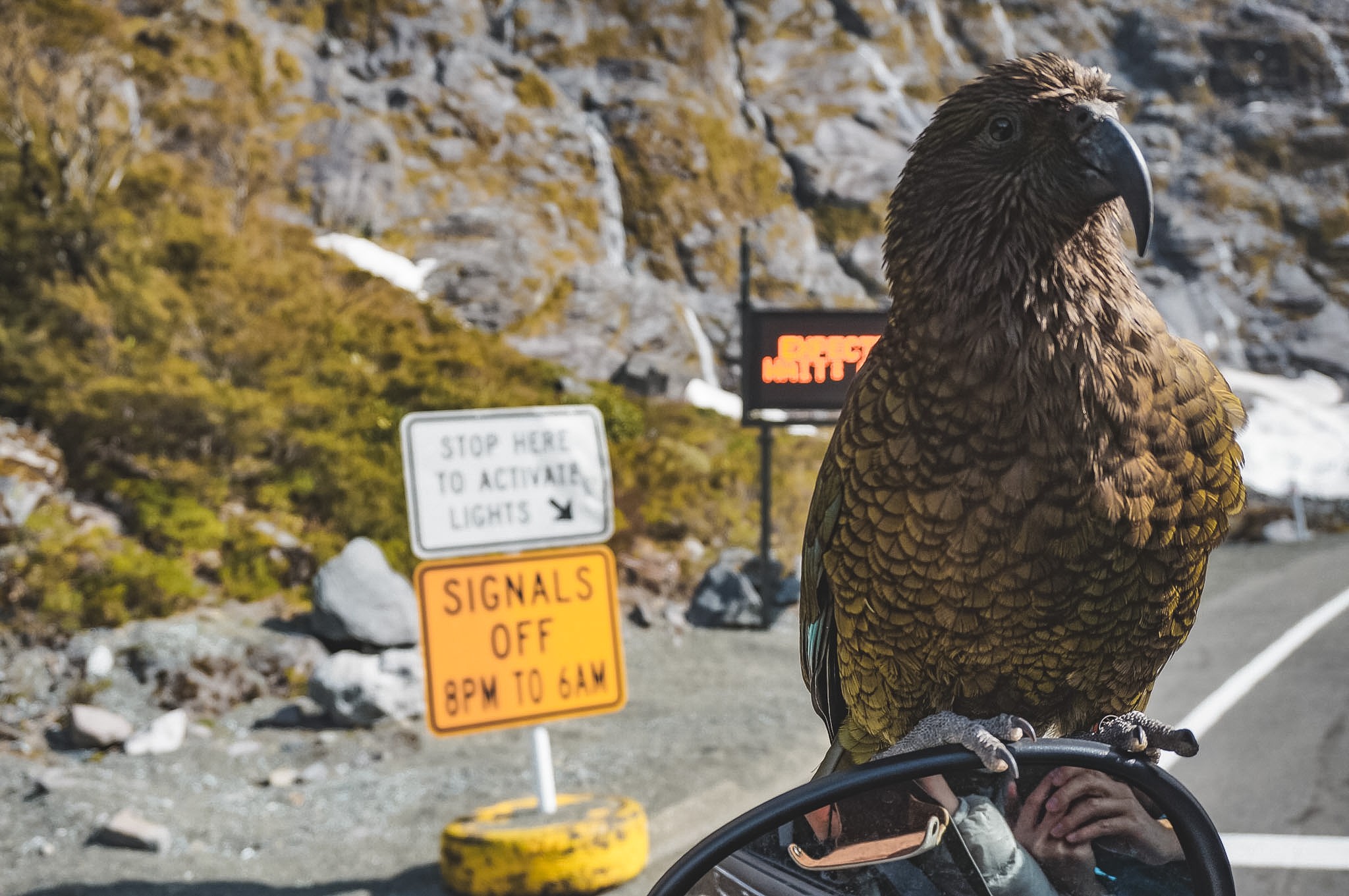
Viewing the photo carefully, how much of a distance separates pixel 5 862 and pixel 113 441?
632 cm

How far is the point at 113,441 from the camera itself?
9688mm

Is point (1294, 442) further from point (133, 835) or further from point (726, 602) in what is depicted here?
point (133, 835)

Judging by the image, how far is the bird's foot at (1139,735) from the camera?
0.80m

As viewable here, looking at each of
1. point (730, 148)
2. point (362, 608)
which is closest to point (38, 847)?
point (362, 608)

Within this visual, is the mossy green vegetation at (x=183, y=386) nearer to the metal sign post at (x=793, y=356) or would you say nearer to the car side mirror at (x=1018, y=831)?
the metal sign post at (x=793, y=356)

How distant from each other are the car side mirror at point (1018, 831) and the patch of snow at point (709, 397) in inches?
829

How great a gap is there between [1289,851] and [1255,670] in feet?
10.4

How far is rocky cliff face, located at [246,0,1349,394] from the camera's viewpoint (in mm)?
24031

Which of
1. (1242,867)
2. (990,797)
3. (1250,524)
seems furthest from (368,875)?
(1250,524)

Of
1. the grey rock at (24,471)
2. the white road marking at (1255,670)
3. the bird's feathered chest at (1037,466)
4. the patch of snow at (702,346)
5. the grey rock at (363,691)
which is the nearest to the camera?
the bird's feathered chest at (1037,466)

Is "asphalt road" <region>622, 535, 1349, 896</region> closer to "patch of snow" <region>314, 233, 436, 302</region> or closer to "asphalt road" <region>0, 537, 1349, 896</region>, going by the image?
"asphalt road" <region>0, 537, 1349, 896</region>

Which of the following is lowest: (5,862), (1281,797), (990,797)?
(1281,797)

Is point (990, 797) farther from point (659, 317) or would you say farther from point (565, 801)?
point (659, 317)

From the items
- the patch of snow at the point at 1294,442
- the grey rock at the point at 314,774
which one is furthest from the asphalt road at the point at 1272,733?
the patch of snow at the point at 1294,442
